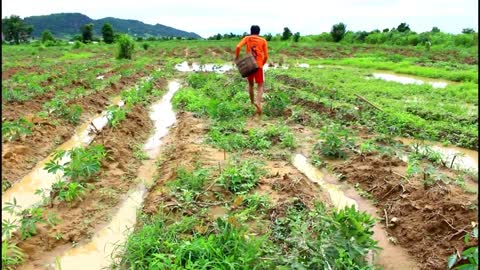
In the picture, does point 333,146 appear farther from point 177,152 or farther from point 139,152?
point 139,152

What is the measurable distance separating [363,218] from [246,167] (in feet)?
7.98

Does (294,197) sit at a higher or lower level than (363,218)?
lower

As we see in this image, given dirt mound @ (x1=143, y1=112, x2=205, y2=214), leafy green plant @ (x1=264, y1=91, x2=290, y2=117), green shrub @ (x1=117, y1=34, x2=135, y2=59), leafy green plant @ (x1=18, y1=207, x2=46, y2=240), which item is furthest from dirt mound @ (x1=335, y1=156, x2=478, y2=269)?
green shrub @ (x1=117, y1=34, x2=135, y2=59)

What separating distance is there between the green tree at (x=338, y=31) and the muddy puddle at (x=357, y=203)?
1453 inches

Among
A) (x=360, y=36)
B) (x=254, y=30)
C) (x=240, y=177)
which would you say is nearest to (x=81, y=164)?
(x=240, y=177)

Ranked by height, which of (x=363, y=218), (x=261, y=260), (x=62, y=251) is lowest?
(x=62, y=251)

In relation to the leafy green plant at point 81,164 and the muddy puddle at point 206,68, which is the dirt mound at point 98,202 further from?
the muddy puddle at point 206,68

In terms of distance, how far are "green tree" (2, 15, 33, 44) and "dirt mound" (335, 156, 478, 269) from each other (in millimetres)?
62629

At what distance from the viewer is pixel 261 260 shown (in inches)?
140

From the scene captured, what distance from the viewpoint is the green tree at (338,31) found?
41531mm

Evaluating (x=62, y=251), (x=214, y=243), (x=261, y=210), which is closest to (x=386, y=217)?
(x=261, y=210)

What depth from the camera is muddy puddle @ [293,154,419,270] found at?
3908 millimetres

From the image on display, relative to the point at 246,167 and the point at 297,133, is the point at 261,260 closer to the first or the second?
the point at 246,167

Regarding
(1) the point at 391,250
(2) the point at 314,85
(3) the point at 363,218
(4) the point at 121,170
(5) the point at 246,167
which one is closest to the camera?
(3) the point at 363,218
